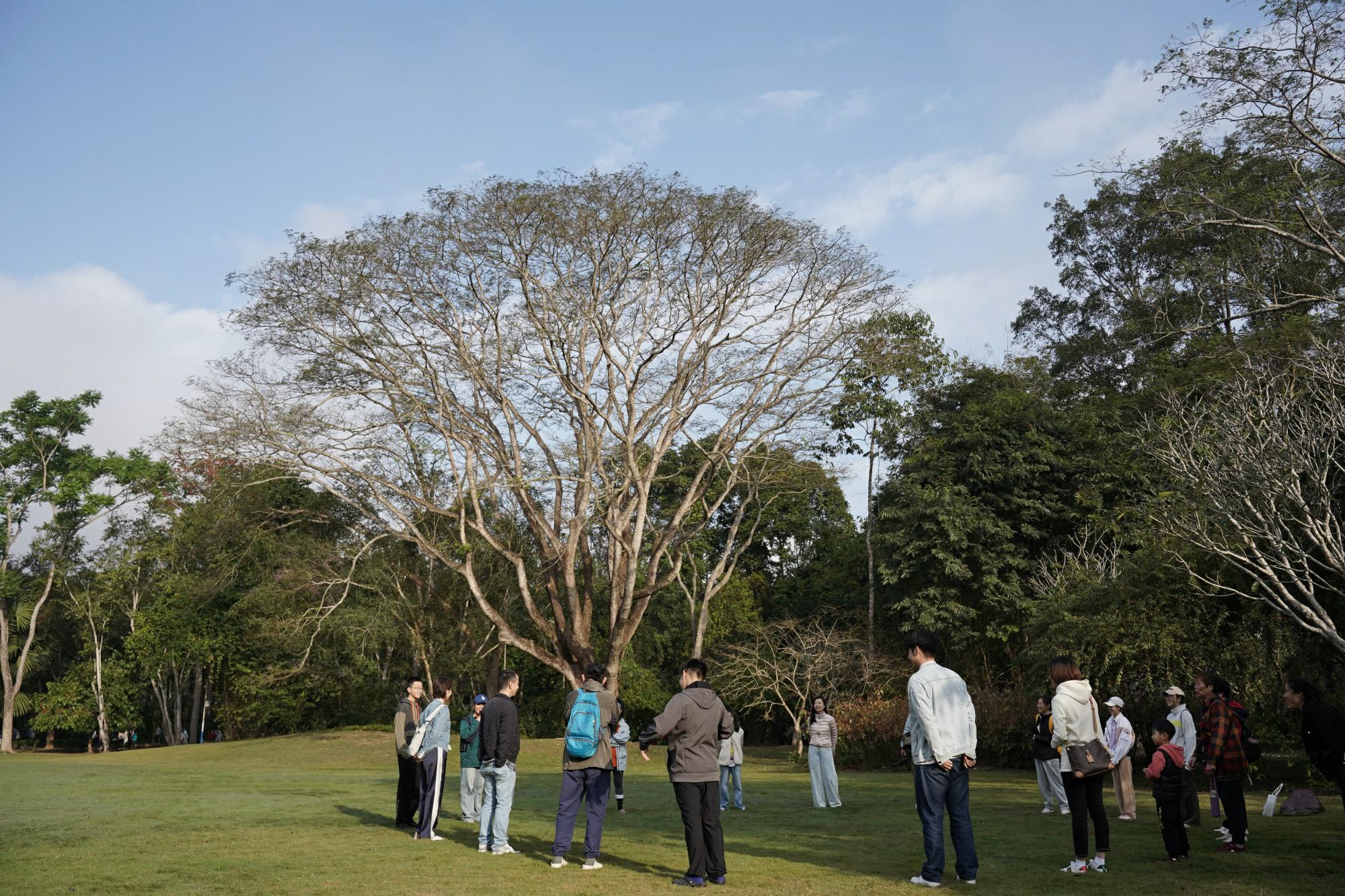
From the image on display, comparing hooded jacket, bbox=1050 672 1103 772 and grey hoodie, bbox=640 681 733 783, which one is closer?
grey hoodie, bbox=640 681 733 783

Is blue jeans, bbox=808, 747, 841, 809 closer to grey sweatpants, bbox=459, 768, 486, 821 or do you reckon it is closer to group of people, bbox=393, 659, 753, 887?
group of people, bbox=393, 659, 753, 887

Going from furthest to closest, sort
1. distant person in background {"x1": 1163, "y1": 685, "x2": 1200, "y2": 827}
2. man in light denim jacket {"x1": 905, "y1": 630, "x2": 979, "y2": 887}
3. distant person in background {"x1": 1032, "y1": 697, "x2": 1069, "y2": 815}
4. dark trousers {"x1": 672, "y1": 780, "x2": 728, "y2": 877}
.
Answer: distant person in background {"x1": 1032, "y1": 697, "x2": 1069, "y2": 815} < distant person in background {"x1": 1163, "y1": 685, "x2": 1200, "y2": 827} < dark trousers {"x1": 672, "y1": 780, "x2": 728, "y2": 877} < man in light denim jacket {"x1": 905, "y1": 630, "x2": 979, "y2": 887}

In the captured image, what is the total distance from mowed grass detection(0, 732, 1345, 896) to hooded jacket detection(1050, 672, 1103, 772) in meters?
0.97

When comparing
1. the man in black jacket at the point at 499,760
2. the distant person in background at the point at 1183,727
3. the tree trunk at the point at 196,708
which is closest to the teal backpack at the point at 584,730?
the man in black jacket at the point at 499,760

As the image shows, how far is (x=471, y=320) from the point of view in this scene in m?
27.4

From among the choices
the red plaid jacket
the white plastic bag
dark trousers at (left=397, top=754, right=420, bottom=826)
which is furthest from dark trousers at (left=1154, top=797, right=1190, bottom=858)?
dark trousers at (left=397, top=754, right=420, bottom=826)

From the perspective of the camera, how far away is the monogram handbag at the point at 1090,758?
7.61m

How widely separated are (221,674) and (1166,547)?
3683cm

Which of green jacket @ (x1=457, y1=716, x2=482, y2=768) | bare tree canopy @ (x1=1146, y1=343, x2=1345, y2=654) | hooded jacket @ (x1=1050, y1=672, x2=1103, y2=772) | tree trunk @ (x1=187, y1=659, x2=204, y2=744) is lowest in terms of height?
tree trunk @ (x1=187, y1=659, x2=204, y2=744)

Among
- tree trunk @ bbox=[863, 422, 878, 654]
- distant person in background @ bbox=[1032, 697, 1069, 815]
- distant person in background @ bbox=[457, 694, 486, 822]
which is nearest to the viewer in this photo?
distant person in background @ bbox=[457, 694, 486, 822]

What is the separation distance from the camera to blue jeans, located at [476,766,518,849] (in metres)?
8.81

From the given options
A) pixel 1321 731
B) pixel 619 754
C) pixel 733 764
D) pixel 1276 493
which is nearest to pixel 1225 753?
pixel 1321 731

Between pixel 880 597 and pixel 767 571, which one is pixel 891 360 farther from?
pixel 767 571

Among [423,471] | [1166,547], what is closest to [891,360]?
[1166,547]
